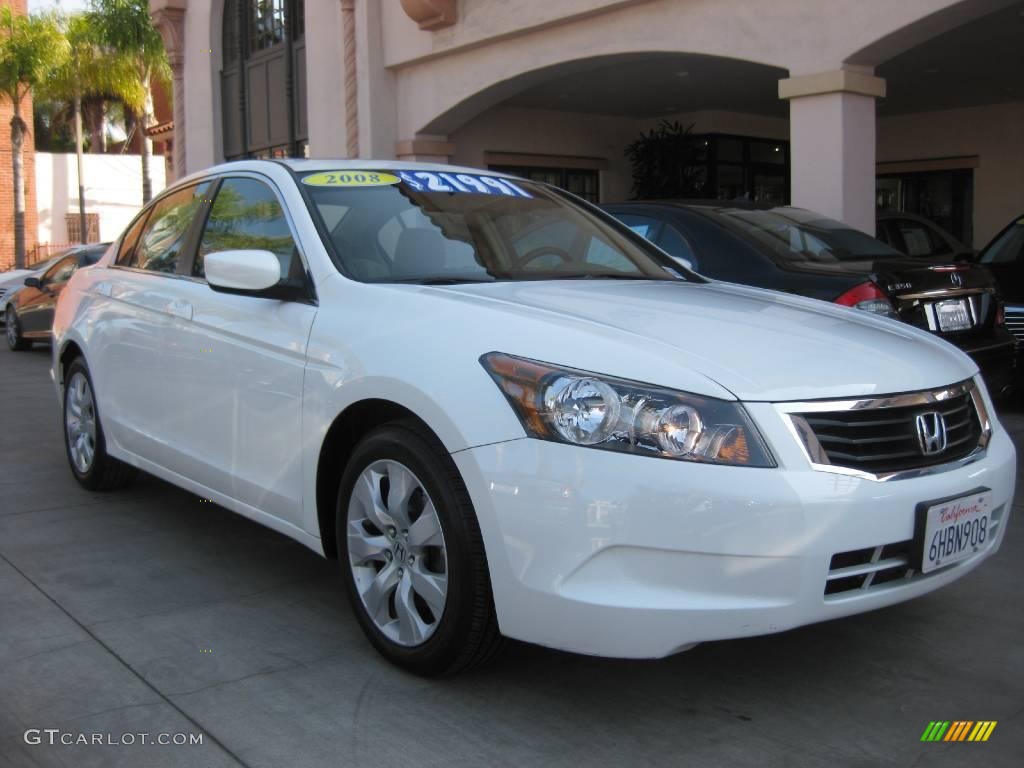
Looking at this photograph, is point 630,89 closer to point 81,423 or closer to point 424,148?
point 424,148

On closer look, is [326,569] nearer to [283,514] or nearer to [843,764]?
[283,514]

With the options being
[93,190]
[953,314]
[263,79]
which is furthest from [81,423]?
[93,190]

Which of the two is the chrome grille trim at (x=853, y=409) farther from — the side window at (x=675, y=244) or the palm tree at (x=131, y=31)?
the palm tree at (x=131, y=31)

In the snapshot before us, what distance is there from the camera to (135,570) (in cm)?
450

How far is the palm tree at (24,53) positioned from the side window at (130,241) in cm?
2913

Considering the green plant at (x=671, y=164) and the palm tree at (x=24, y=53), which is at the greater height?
the palm tree at (x=24, y=53)

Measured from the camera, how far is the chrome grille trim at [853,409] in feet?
9.29

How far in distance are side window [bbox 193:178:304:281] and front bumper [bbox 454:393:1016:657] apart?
1.49 meters

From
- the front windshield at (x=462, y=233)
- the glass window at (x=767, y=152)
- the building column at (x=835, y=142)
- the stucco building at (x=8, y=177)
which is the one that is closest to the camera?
the front windshield at (x=462, y=233)

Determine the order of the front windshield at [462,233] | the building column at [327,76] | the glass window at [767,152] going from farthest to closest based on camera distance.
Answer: the glass window at [767,152], the building column at [327,76], the front windshield at [462,233]

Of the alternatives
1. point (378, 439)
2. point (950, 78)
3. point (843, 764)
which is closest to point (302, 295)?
point (378, 439)

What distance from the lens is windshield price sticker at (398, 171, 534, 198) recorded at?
14.5 feet

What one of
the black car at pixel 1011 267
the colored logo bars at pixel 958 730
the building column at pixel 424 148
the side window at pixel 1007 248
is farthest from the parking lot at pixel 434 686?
the building column at pixel 424 148

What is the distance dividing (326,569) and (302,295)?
4.22 feet
